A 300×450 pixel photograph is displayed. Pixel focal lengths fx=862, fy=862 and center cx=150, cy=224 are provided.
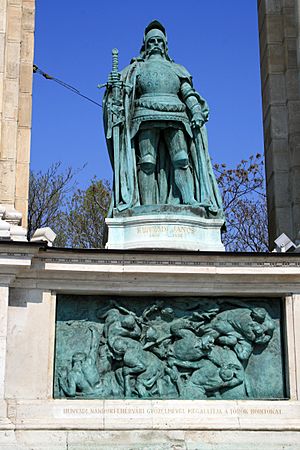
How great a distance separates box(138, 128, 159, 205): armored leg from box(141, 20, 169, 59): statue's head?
1.52 metres

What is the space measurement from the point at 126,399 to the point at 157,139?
4.49m

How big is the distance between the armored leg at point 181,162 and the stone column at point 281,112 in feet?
6.84

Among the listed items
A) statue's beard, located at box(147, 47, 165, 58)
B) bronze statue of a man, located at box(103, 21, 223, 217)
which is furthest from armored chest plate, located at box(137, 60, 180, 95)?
statue's beard, located at box(147, 47, 165, 58)

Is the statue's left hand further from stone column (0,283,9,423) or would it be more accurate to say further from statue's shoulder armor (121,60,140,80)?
stone column (0,283,9,423)

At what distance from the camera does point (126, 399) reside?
475 inches

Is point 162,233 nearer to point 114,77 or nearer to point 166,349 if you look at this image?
point 166,349

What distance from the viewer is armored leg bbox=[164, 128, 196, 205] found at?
Answer: 1403 centimetres

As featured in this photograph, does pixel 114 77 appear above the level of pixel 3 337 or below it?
above

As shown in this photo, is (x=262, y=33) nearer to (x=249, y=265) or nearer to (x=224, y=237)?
(x=249, y=265)

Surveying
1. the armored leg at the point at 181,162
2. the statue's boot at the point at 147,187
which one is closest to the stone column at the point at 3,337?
the statue's boot at the point at 147,187

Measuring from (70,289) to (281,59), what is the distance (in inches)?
260

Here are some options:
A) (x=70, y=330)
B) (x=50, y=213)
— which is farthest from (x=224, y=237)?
(x=70, y=330)

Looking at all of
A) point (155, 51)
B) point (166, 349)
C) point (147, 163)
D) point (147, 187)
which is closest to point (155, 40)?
point (155, 51)

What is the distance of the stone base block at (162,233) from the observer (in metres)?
13.4
